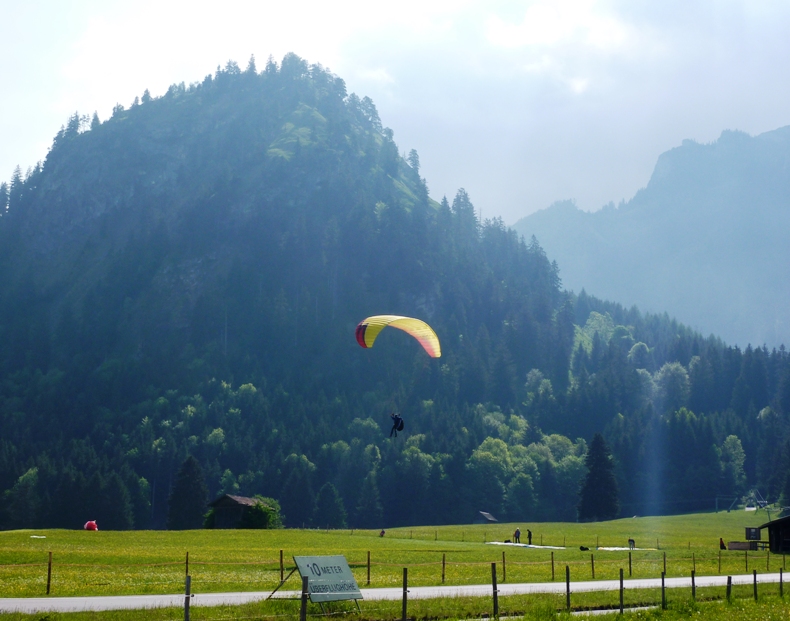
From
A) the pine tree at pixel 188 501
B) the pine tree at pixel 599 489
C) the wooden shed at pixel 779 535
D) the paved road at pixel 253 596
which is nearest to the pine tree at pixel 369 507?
the pine tree at pixel 188 501

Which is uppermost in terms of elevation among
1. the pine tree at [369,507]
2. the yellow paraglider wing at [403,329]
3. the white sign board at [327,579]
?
the yellow paraglider wing at [403,329]

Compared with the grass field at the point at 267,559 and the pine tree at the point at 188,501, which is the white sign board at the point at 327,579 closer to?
the grass field at the point at 267,559

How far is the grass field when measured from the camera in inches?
1479

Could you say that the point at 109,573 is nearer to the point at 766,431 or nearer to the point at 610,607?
the point at 610,607

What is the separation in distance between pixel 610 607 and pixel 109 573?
931 inches

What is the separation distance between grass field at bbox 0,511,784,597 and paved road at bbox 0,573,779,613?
2096 millimetres

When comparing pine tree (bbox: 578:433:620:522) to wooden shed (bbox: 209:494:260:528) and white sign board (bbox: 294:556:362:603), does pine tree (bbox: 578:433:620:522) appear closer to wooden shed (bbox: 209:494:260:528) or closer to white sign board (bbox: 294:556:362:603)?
wooden shed (bbox: 209:494:260:528)

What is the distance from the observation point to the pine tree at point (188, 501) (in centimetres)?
12850

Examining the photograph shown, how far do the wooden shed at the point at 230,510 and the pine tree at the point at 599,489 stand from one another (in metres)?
59.9

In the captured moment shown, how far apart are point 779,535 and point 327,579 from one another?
56526 mm

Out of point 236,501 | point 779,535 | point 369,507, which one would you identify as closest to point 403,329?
point 779,535

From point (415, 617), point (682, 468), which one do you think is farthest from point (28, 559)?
point (682, 468)

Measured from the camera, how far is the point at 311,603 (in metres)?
28.3

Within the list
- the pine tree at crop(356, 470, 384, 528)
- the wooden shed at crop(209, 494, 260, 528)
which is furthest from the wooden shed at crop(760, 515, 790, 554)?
the pine tree at crop(356, 470, 384, 528)
